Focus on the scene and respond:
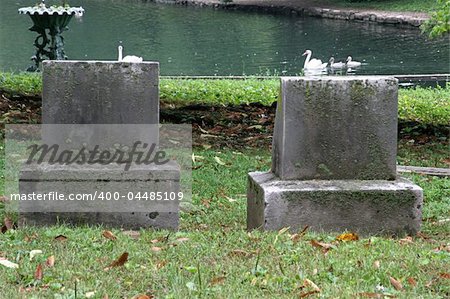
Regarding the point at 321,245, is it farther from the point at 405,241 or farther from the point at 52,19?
the point at 52,19

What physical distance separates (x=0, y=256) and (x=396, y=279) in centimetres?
215

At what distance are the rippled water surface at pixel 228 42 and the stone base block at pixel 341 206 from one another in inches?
724

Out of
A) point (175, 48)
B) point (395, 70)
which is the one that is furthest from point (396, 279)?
point (175, 48)

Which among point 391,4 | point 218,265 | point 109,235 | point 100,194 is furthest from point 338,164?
point 391,4

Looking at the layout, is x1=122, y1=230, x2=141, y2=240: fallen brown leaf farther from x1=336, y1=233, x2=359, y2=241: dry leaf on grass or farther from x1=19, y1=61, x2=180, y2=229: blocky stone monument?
x1=336, y1=233, x2=359, y2=241: dry leaf on grass

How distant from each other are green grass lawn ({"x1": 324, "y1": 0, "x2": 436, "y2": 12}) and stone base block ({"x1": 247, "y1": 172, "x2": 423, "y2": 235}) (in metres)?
40.2

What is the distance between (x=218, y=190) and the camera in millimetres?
8344

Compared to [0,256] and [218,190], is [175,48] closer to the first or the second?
[218,190]

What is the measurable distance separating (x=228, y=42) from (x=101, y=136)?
3043cm

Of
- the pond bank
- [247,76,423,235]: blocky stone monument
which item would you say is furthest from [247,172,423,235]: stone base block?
the pond bank

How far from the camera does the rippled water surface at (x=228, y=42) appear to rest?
28203 mm

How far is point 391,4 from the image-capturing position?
50.5m

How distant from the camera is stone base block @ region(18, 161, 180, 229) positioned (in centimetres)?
639

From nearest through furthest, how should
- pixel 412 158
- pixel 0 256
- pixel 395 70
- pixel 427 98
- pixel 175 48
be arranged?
pixel 0 256 → pixel 412 158 → pixel 427 98 → pixel 395 70 → pixel 175 48
